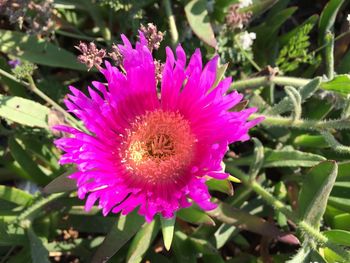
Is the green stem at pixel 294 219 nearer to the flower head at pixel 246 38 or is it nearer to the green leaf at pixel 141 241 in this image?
the green leaf at pixel 141 241

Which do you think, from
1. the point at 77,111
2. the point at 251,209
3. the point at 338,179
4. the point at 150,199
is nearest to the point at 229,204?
the point at 251,209

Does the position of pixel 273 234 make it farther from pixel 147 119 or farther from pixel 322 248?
pixel 147 119

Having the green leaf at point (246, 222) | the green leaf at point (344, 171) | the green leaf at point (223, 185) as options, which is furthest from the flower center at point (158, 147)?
the green leaf at point (344, 171)

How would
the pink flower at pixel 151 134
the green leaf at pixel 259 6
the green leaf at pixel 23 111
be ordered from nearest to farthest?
the pink flower at pixel 151 134 → the green leaf at pixel 23 111 → the green leaf at pixel 259 6

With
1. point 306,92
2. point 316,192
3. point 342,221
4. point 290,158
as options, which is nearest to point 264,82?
point 306,92

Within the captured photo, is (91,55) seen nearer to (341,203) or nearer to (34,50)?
(34,50)

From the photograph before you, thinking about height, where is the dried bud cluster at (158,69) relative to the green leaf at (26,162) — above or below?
above

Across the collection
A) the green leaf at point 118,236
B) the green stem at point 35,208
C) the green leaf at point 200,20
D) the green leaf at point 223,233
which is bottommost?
the green leaf at point 223,233

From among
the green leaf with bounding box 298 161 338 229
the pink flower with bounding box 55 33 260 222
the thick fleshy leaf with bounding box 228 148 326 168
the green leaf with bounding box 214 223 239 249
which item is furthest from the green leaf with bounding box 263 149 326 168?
the pink flower with bounding box 55 33 260 222
